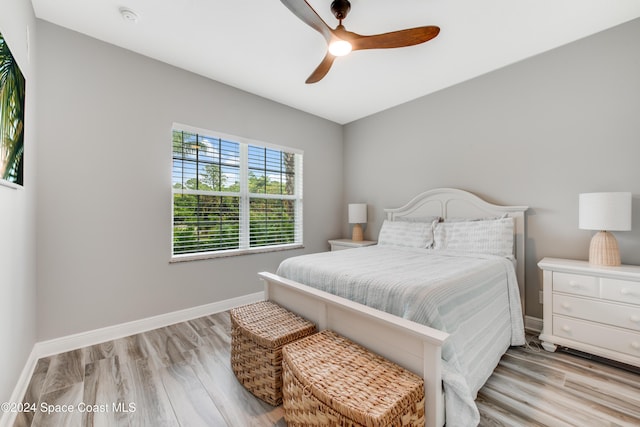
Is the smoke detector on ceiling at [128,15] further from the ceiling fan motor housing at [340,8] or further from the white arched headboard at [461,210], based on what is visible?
the white arched headboard at [461,210]

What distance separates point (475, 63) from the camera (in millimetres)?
2785

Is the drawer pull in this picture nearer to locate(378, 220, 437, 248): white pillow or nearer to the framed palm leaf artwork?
locate(378, 220, 437, 248): white pillow

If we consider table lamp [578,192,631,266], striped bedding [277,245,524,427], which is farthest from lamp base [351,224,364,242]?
table lamp [578,192,631,266]

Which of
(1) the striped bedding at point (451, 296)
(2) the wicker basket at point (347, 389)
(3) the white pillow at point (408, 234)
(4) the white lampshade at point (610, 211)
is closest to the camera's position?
(2) the wicker basket at point (347, 389)

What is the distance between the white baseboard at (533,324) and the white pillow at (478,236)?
2.43ft

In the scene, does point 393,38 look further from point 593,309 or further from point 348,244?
point 348,244

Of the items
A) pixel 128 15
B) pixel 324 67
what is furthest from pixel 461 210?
pixel 128 15

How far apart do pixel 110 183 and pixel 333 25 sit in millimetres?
2428

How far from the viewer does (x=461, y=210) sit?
3.13 metres

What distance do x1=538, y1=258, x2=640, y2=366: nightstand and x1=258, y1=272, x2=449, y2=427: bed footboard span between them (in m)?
1.66

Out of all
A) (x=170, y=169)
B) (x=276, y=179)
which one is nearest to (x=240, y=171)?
(x=276, y=179)

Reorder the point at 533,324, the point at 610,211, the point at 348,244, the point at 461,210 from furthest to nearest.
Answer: the point at 348,244, the point at 461,210, the point at 533,324, the point at 610,211

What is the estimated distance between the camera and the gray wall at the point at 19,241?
1.43 m

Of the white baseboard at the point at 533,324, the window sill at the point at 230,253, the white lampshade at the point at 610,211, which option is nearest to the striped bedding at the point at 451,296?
the white baseboard at the point at 533,324
